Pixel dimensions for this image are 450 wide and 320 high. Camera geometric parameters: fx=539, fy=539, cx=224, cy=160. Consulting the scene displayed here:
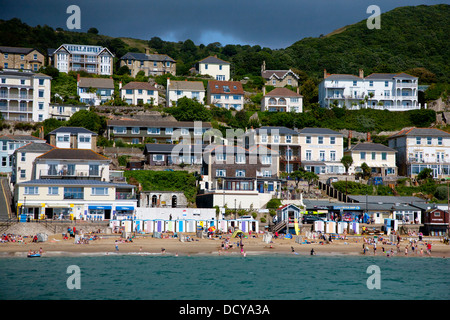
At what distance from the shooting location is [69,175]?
59531mm

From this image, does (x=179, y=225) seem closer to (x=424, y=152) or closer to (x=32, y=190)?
(x=32, y=190)

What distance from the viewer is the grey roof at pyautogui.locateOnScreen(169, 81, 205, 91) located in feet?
289

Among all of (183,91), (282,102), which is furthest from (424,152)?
(183,91)

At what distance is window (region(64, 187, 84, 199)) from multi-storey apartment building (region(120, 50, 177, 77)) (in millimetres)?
51219

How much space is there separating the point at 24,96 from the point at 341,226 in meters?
51.0

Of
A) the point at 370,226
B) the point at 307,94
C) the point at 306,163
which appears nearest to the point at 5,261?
the point at 370,226

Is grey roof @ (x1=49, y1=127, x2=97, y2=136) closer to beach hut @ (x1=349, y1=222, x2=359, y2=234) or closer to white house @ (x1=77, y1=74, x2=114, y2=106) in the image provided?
white house @ (x1=77, y1=74, x2=114, y2=106)

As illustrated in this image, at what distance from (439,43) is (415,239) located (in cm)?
10367

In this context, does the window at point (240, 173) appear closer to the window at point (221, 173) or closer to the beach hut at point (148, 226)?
the window at point (221, 173)

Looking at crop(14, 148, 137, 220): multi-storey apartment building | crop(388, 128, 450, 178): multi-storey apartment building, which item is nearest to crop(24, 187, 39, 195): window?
crop(14, 148, 137, 220): multi-storey apartment building

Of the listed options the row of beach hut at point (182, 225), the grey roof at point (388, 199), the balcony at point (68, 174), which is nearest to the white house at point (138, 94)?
the balcony at point (68, 174)

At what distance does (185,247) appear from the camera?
4672cm
